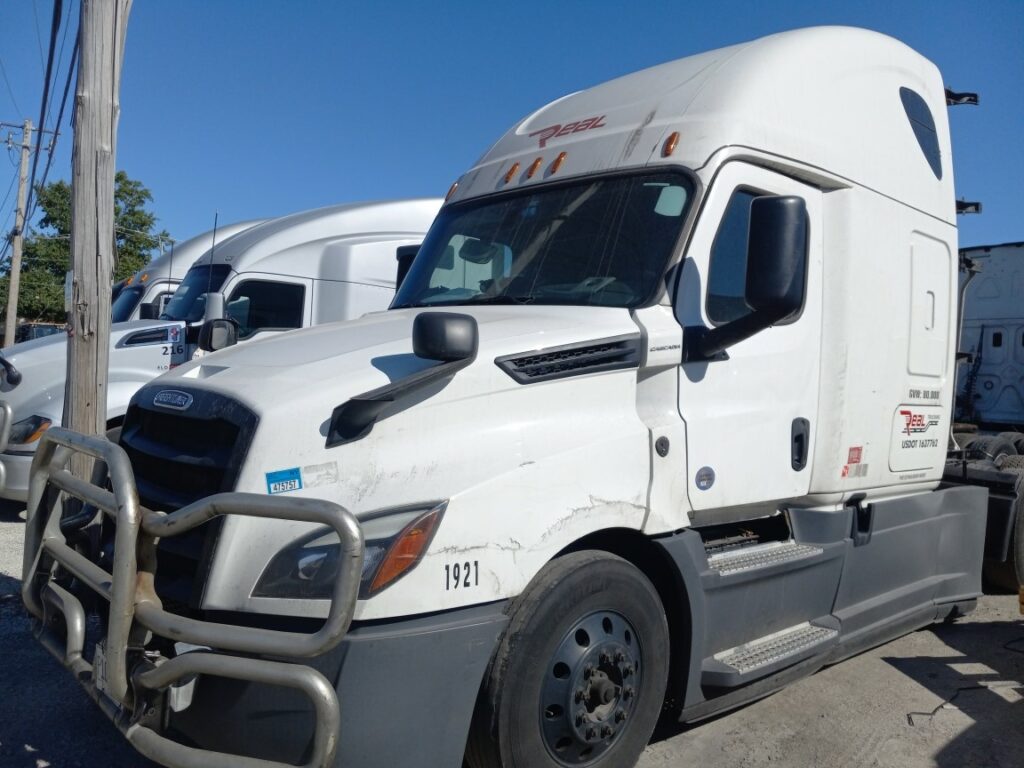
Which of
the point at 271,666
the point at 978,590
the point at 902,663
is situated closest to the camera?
the point at 271,666

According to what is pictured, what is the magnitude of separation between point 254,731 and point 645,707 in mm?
1571

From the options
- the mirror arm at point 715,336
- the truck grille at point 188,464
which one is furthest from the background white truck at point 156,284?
the mirror arm at point 715,336

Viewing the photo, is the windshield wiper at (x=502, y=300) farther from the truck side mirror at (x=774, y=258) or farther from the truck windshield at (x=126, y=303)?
the truck windshield at (x=126, y=303)

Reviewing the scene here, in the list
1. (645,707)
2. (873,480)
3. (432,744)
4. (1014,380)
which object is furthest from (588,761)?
(1014,380)

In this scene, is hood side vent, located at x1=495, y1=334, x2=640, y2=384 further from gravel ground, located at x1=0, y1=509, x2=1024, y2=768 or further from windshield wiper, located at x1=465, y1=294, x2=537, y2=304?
gravel ground, located at x1=0, y1=509, x2=1024, y2=768

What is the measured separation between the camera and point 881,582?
4.85 meters

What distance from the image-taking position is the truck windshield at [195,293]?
8.72m

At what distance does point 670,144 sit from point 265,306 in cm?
605

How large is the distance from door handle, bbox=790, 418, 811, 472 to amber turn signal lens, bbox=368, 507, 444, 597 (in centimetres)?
216

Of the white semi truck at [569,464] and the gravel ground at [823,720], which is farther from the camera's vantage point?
the gravel ground at [823,720]

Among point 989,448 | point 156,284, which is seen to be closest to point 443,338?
point 989,448

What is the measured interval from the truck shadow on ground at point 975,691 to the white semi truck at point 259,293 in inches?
245

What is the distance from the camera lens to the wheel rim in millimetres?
3041

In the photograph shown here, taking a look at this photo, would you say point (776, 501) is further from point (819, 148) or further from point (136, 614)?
point (136, 614)
